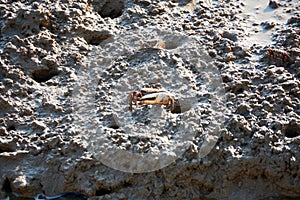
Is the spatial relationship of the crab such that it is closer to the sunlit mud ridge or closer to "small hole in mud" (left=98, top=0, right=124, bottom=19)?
the sunlit mud ridge


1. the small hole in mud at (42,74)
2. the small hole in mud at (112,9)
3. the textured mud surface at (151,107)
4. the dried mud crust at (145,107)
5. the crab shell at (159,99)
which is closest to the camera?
the textured mud surface at (151,107)

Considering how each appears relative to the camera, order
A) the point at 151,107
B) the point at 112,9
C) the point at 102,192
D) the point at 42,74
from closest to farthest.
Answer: the point at 102,192
the point at 151,107
the point at 42,74
the point at 112,9

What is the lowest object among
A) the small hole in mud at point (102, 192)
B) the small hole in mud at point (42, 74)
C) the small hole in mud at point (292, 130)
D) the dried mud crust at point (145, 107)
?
the small hole in mud at point (102, 192)

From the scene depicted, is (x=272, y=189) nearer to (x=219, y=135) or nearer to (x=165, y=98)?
(x=219, y=135)

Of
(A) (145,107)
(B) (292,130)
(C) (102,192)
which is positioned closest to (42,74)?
(A) (145,107)

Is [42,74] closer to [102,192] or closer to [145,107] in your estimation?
[145,107]

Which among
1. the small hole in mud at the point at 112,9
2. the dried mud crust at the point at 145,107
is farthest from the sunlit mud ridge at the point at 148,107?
the small hole in mud at the point at 112,9

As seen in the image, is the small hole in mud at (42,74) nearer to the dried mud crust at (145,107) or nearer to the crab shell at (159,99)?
the dried mud crust at (145,107)

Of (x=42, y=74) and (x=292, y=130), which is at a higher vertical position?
(x=42, y=74)
